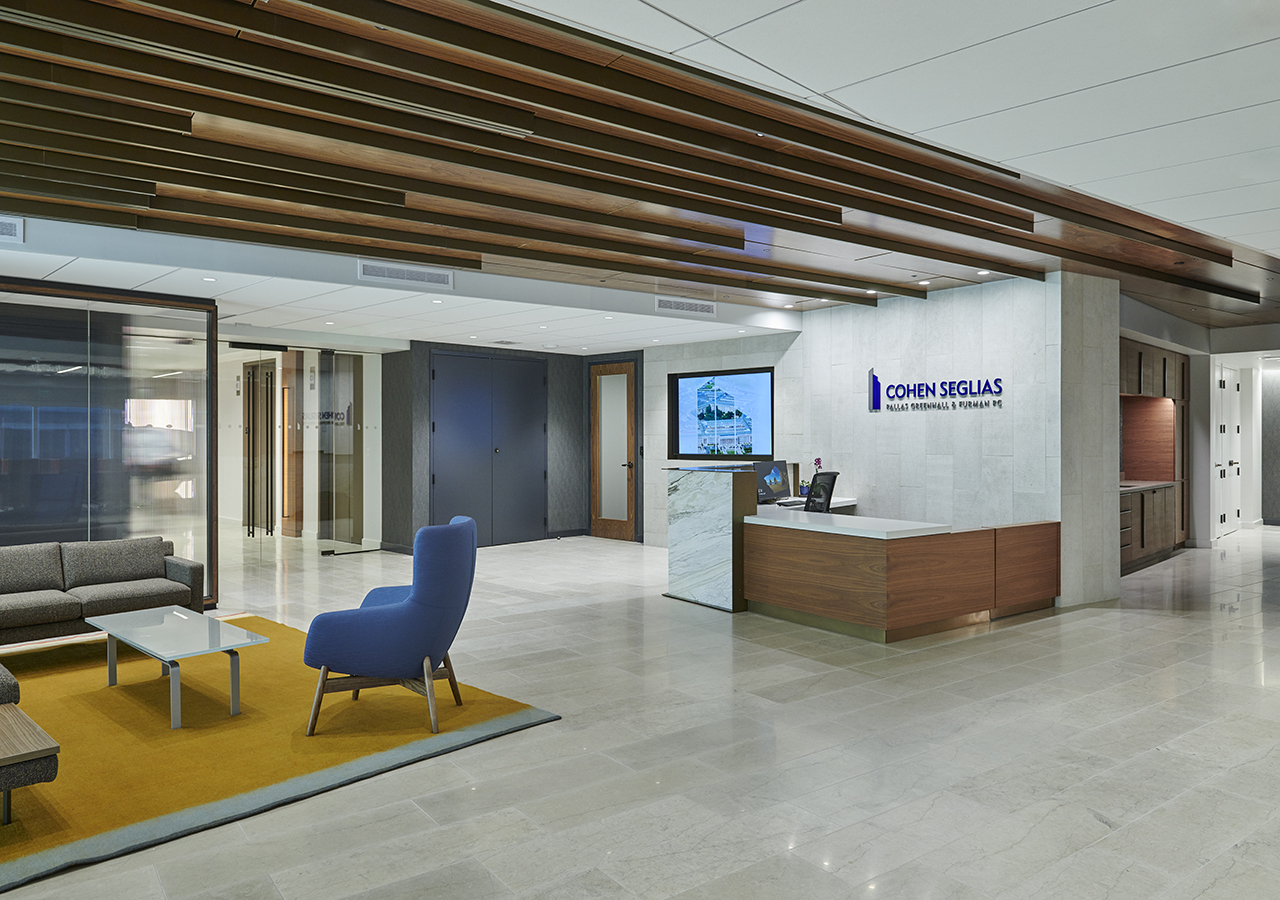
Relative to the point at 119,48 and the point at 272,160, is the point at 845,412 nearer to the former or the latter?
the point at 272,160

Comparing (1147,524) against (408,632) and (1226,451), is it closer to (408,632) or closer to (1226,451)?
(1226,451)

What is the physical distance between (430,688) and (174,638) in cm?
169

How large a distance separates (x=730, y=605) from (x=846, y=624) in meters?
1.19

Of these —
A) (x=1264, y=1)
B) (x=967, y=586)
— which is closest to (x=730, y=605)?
(x=967, y=586)

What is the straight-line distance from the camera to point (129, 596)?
6.19 metres

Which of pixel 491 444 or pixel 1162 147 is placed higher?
pixel 1162 147

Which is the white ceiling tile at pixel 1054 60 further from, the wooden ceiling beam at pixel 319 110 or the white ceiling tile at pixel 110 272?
the white ceiling tile at pixel 110 272

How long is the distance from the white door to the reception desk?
6.89 meters

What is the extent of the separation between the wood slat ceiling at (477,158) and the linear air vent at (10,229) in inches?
14.3

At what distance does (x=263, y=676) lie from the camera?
5.62 metres

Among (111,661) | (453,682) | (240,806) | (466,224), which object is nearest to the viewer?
(240,806)

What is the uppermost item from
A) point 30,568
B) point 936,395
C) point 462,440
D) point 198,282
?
point 198,282

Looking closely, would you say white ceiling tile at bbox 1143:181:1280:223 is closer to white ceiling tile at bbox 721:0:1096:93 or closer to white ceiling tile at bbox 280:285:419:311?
white ceiling tile at bbox 721:0:1096:93

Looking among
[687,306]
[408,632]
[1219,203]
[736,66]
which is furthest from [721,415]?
[736,66]
